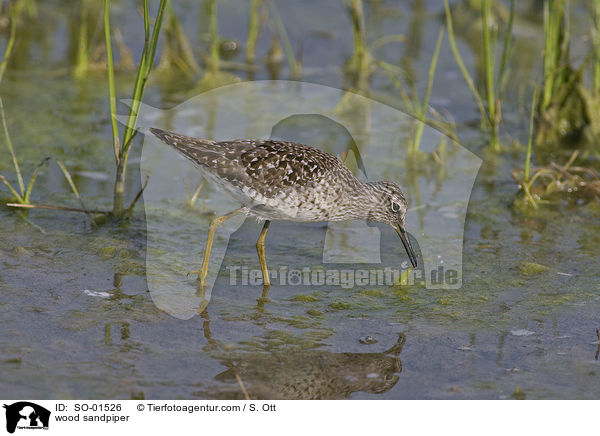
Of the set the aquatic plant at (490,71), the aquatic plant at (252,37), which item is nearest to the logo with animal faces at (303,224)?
the aquatic plant at (490,71)

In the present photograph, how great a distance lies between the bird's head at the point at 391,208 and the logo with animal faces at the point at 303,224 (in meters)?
0.27

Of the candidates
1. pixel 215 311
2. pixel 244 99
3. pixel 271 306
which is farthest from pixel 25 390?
pixel 244 99

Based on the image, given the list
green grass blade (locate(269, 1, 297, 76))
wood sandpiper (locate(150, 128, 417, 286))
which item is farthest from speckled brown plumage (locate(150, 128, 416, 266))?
green grass blade (locate(269, 1, 297, 76))

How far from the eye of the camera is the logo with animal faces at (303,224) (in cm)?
683

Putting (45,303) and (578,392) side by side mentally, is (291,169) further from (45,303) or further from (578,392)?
(578,392)

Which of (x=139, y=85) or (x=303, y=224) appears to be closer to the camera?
(x=139, y=85)

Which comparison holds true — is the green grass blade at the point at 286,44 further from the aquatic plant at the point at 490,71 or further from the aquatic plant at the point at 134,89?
the aquatic plant at the point at 134,89

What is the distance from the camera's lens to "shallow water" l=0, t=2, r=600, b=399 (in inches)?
205

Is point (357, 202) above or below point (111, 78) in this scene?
below

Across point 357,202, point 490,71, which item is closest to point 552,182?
point 490,71
